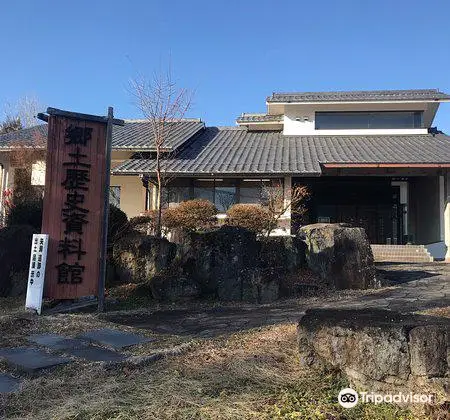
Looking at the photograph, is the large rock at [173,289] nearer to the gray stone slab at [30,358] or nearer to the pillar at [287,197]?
the gray stone slab at [30,358]

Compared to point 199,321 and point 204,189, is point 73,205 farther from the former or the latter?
point 204,189

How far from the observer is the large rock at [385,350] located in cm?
346

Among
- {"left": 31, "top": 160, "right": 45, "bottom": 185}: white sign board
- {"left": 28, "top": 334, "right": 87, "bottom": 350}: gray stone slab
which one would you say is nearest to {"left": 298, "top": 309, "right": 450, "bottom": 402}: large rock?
{"left": 28, "top": 334, "right": 87, "bottom": 350}: gray stone slab

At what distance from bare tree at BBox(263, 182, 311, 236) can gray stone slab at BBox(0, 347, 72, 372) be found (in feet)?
30.1

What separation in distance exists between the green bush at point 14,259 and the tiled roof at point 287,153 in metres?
6.43

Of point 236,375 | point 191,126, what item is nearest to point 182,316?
point 236,375

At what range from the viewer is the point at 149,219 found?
12.9 meters

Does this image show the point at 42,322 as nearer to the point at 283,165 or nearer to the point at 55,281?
the point at 55,281

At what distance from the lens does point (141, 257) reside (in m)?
9.82

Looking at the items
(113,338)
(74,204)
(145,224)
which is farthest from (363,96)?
(113,338)

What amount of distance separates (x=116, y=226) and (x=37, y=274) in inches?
124

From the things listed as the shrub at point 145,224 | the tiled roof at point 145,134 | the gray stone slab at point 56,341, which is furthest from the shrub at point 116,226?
the tiled roof at point 145,134

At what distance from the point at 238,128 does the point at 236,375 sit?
2044 cm

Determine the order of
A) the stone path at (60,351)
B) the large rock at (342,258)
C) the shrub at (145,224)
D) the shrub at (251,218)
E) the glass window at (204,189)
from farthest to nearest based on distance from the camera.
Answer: the glass window at (204,189) < the shrub at (251,218) < the shrub at (145,224) < the large rock at (342,258) < the stone path at (60,351)
